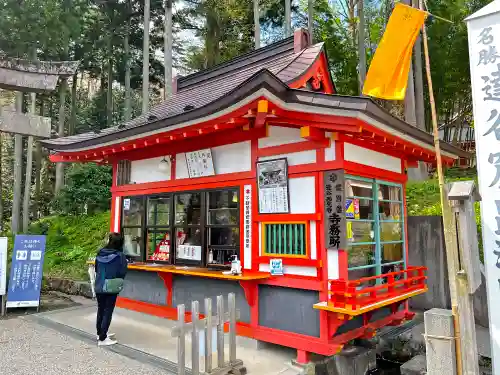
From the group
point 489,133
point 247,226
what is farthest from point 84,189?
point 489,133

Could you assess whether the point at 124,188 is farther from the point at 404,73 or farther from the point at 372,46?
the point at 372,46

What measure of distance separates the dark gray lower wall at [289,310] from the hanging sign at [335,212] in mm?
753

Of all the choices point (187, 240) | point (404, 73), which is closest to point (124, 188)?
point (187, 240)

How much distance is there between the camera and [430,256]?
7.48 meters

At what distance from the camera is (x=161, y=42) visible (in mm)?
22359

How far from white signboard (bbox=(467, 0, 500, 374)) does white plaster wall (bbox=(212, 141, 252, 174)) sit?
9.82ft

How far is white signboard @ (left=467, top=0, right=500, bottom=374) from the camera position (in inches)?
146

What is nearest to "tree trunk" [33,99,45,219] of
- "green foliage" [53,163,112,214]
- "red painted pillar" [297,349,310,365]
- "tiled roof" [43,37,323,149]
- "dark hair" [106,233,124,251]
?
"green foliage" [53,163,112,214]

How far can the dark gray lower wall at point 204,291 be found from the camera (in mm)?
5436

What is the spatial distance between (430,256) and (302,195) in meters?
4.16

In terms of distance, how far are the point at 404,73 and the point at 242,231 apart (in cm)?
305

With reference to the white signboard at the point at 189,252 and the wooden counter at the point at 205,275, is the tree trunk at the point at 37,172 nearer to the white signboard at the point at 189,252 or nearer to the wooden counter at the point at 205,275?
the wooden counter at the point at 205,275

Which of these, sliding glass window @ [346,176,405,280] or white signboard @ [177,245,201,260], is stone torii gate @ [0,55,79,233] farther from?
sliding glass window @ [346,176,405,280]

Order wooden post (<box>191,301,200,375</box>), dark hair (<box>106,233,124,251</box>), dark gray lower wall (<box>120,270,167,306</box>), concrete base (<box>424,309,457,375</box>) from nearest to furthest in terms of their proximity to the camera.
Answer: concrete base (<box>424,309,457,375</box>) < wooden post (<box>191,301,200,375</box>) < dark hair (<box>106,233,124,251</box>) < dark gray lower wall (<box>120,270,167,306</box>)
